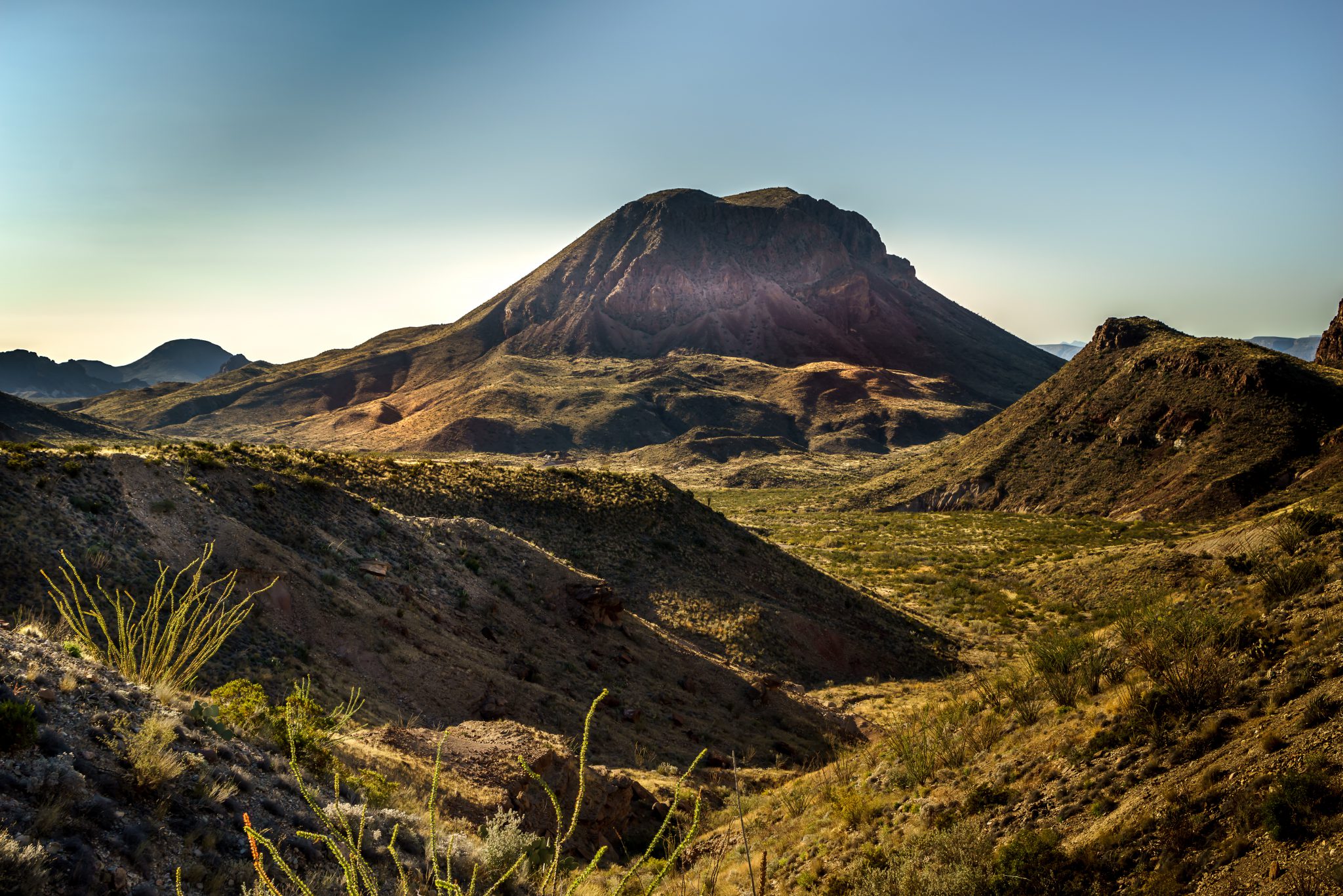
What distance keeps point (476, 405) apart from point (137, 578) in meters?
119

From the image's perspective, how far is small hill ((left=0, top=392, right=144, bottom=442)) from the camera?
271ft

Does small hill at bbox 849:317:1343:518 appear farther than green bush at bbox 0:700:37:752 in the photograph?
Yes

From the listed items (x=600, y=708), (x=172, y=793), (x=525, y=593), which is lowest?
(x=600, y=708)

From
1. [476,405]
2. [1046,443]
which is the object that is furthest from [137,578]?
[476,405]

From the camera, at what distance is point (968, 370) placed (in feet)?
591

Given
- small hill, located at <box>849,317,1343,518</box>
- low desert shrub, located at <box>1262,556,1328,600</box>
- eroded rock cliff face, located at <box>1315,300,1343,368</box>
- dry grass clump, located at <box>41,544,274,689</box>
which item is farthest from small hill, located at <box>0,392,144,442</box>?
eroded rock cliff face, located at <box>1315,300,1343,368</box>

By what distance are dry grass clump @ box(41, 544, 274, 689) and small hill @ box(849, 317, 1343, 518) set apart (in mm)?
54465

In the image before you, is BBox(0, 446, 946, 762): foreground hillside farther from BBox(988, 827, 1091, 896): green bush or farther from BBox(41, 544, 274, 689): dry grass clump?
BBox(988, 827, 1091, 896): green bush

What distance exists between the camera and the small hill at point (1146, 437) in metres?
46.3

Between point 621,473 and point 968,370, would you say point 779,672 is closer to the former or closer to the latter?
point 621,473

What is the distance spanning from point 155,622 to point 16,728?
206cm

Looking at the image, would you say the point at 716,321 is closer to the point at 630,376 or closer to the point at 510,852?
the point at 630,376

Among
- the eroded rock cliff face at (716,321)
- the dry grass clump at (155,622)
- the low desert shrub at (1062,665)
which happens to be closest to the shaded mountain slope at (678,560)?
the dry grass clump at (155,622)

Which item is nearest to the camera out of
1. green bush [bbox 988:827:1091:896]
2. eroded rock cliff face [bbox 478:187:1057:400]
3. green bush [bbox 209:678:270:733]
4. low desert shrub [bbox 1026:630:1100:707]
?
green bush [bbox 988:827:1091:896]
